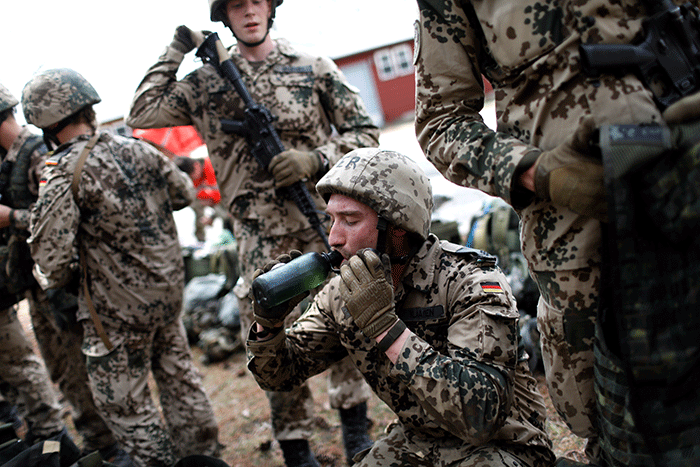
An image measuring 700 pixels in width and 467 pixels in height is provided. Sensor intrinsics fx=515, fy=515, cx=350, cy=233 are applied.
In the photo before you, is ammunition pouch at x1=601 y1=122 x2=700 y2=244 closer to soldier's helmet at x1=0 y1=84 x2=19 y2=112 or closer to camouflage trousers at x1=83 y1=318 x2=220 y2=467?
camouflage trousers at x1=83 y1=318 x2=220 y2=467

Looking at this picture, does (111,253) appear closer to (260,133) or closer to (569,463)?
(260,133)

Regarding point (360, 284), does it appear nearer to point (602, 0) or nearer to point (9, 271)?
point (602, 0)

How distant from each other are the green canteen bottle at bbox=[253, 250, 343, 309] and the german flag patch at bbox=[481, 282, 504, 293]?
0.61 m

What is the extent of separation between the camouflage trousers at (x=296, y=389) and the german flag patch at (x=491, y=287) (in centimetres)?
175

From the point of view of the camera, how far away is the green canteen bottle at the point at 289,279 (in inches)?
75.9

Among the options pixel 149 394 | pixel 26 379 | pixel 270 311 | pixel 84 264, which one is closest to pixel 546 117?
pixel 270 311

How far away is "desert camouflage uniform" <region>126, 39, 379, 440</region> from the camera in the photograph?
3457mm

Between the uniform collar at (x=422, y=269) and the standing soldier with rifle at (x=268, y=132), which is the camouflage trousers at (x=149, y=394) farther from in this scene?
the uniform collar at (x=422, y=269)

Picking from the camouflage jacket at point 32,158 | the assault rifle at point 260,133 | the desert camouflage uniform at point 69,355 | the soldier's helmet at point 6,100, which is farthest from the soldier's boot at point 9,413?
the assault rifle at point 260,133

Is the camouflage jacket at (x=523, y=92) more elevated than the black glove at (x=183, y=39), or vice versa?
the black glove at (x=183, y=39)

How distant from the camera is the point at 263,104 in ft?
11.5

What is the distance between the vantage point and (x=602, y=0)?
4.77 feet

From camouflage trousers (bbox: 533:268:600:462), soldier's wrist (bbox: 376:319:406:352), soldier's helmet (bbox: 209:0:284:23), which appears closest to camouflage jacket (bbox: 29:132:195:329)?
soldier's helmet (bbox: 209:0:284:23)

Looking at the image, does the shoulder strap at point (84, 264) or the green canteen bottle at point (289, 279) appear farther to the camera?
the shoulder strap at point (84, 264)
